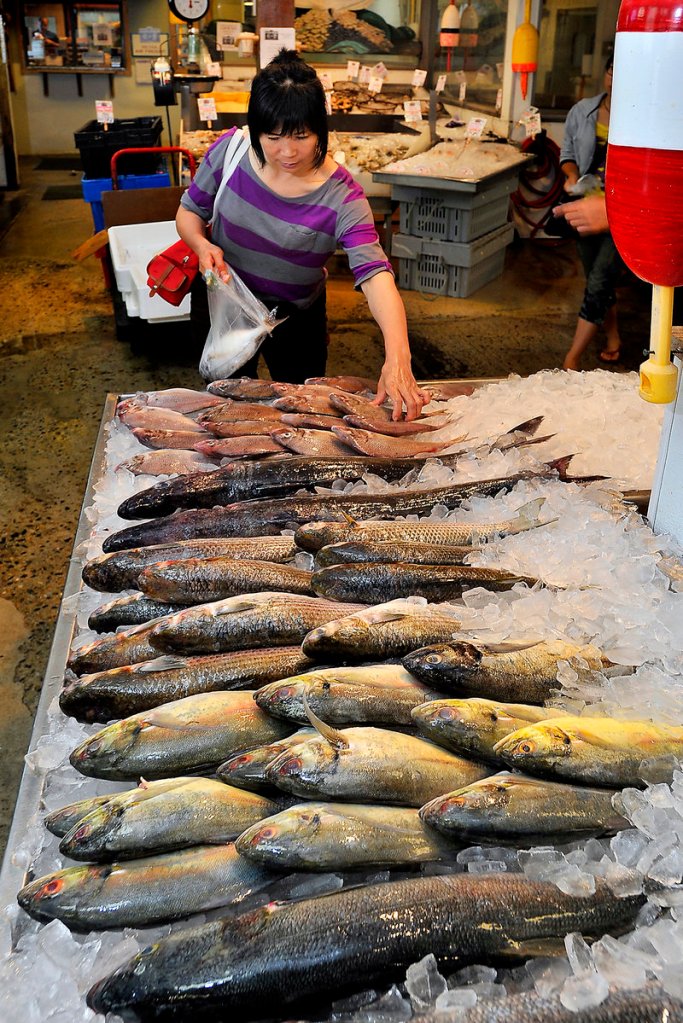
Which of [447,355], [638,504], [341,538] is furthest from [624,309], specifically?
[341,538]

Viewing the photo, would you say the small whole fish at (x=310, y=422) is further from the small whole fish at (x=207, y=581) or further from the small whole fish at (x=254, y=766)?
the small whole fish at (x=254, y=766)

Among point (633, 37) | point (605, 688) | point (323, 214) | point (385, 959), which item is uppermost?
point (633, 37)

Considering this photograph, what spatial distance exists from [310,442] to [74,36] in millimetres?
16387

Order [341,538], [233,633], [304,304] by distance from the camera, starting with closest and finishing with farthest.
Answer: [233,633] < [341,538] < [304,304]

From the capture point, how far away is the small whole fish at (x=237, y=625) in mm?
1847

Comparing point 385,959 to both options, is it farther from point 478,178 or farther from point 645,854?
point 478,178

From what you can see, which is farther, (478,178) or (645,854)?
(478,178)

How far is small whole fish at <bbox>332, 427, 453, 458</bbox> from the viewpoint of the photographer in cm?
278

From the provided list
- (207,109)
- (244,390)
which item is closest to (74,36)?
(207,109)

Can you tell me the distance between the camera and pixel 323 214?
3463mm

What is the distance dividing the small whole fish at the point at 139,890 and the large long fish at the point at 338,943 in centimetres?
9

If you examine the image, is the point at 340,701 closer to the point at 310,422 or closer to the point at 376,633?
the point at 376,633

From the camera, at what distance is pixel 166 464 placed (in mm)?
2771

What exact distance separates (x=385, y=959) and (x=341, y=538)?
106cm
